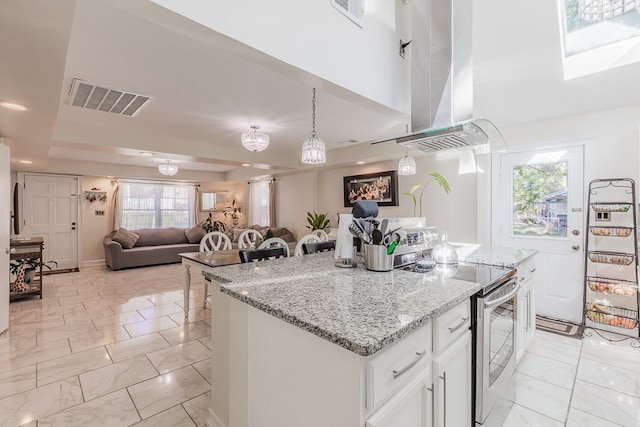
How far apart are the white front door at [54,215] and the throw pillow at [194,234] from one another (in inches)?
92.7

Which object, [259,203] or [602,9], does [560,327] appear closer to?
[602,9]

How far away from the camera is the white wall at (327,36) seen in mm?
1396

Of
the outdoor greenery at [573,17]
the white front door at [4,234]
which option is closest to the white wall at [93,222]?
the white front door at [4,234]

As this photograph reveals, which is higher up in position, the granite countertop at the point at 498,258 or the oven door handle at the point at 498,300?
the granite countertop at the point at 498,258

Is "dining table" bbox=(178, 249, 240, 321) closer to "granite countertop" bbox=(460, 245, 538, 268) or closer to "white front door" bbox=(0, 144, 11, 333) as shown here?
"white front door" bbox=(0, 144, 11, 333)

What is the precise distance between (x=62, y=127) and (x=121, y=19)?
2744mm

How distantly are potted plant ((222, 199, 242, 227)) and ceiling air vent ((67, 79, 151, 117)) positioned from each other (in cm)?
575

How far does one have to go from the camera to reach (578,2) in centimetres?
265

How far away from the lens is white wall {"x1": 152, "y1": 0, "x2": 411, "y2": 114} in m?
1.40

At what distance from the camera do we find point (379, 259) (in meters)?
1.82

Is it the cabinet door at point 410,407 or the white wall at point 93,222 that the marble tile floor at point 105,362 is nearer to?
the cabinet door at point 410,407

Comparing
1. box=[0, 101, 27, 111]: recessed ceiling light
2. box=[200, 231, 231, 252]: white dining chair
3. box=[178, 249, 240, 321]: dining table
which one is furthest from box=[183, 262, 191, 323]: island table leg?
box=[0, 101, 27, 111]: recessed ceiling light

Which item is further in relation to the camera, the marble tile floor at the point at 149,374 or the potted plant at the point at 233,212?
the potted plant at the point at 233,212

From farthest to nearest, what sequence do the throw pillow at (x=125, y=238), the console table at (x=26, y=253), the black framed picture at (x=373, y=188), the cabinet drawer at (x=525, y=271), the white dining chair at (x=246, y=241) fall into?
the throw pillow at (x=125, y=238) < the black framed picture at (x=373, y=188) < the white dining chair at (x=246, y=241) < the console table at (x=26, y=253) < the cabinet drawer at (x=525, y=271)
